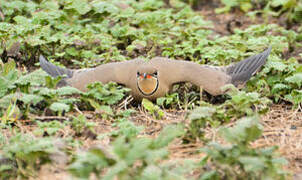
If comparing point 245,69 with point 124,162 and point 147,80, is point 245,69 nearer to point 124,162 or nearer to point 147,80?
point 147,80

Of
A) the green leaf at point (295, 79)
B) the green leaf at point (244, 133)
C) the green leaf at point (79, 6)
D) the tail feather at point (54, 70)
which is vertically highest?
the green leaf at point (79, 6)

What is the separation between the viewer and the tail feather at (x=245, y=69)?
4.52 meters

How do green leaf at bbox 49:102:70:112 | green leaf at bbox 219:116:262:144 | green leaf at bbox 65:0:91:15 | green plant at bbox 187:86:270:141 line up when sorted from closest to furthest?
green leaf at bbox 219:116:262:144
green plant at bbox 187:86:270:141
green leaf at bbox 49:102:70:112
green leaf at bbox 65:0:91:15

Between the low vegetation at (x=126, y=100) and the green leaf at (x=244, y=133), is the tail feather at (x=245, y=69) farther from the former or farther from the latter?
the green leaf at (x=244, y=133)

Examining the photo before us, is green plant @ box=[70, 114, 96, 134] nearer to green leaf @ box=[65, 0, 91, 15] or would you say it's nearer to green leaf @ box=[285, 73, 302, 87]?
green leaf @ box=[285, 73, 302, 87]

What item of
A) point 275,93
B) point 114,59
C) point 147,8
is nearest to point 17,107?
point 114,59

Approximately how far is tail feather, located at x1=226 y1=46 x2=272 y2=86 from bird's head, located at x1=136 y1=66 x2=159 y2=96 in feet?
2.48

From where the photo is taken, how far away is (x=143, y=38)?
A: 217 inches

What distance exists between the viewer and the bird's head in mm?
4246

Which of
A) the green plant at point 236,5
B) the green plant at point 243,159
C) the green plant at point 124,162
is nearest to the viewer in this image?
the green plant at point 124,162

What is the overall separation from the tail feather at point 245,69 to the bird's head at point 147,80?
755 millimetres

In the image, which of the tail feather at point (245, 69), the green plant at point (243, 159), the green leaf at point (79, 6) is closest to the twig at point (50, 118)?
the green plant at point (243, 159)

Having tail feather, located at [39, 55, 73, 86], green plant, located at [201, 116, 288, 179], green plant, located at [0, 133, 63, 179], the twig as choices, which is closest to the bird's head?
tail feather, located at [39, 55, 73, 86]

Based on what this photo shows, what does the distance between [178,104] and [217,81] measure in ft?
1.34
